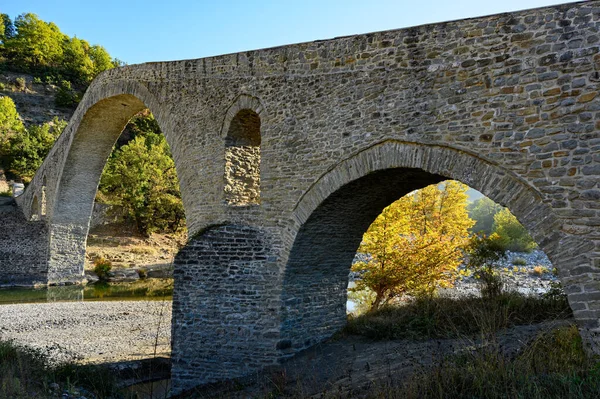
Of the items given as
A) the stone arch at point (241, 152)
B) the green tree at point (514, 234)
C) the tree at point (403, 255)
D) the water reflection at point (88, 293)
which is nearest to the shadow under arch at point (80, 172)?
the water reflection at point (88, 293)

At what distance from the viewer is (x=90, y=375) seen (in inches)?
271

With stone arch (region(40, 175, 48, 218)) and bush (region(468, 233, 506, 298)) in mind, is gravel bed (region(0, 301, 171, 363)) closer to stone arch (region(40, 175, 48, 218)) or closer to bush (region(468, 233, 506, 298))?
bush (region(468, 233, 506, 298))

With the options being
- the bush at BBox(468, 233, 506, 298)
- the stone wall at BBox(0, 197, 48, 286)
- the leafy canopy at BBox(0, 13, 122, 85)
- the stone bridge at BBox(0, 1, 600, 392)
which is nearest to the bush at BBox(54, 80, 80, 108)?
the leafy canopy at BBox(0, 13, 122, 85)

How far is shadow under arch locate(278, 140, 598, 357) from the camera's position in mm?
4426

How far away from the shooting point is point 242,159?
26.4ft

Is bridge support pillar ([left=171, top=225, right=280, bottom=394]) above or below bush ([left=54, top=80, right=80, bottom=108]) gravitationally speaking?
below

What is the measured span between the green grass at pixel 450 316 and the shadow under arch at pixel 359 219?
88 cm

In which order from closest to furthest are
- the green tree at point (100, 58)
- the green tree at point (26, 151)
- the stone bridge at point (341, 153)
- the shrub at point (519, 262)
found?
the stone bridge at point (341, 153), the shrub at point (519, 262), the green tree at point (26, 151), the green tree at point (100, 58)

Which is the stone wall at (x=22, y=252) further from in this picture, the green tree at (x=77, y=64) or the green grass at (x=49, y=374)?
the green tree at (x=77, y=64)

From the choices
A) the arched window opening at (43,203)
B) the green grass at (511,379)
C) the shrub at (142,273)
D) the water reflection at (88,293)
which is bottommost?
the water reflection at (88,293)

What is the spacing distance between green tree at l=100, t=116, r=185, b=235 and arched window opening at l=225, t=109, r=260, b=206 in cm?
2038

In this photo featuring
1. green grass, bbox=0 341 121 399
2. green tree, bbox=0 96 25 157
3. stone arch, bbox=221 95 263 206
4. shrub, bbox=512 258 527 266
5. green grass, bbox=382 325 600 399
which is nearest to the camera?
green grass, bbox=382 325 600 399

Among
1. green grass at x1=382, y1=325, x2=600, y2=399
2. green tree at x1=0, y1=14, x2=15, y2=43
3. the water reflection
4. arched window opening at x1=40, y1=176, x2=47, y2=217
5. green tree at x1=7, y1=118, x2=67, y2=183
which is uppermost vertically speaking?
green tree at x1=0, y1=14, x2=15, y2=43

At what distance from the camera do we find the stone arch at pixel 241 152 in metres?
7.67
